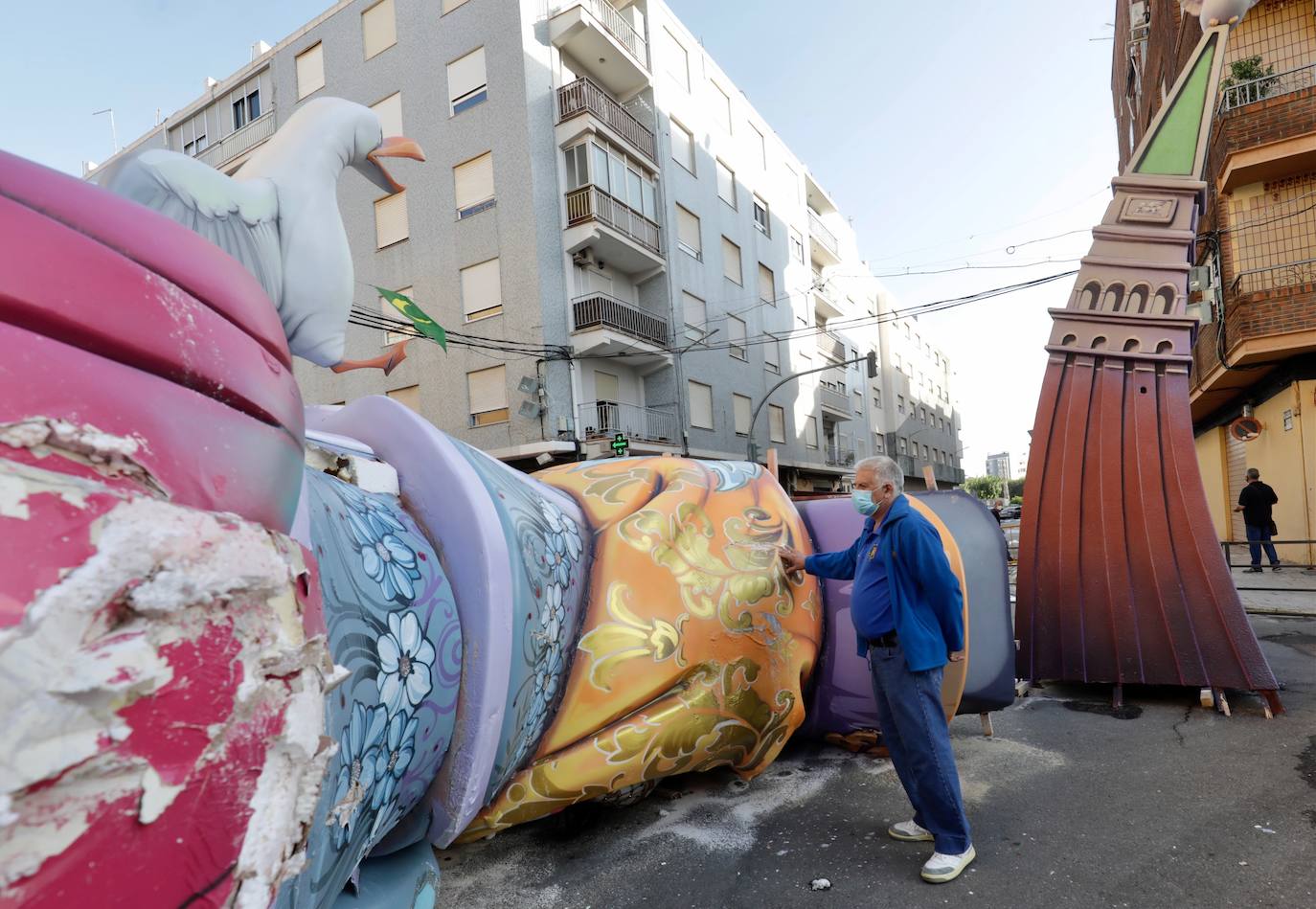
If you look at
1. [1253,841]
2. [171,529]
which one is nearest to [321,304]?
[171,529]

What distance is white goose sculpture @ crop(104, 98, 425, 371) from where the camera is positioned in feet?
4.15

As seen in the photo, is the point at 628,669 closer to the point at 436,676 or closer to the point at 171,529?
the point at 436,676

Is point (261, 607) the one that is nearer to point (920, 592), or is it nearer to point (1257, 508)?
point (920, 592)

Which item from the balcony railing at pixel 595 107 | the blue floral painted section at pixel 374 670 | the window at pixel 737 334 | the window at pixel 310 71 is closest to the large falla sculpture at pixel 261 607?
the blue floral painted section at pixel 374 670

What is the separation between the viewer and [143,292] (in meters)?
0.86

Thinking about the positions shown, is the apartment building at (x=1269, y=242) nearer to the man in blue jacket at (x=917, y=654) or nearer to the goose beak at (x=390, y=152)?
the man in blue jacket at (x=917, y=654)

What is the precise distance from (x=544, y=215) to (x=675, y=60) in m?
7.56

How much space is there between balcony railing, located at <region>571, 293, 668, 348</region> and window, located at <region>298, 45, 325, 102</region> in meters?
9.36

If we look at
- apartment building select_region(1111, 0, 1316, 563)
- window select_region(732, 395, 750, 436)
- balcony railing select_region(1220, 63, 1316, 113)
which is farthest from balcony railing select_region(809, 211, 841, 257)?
balcony railing select_region(1220, 63, 1316, 113)

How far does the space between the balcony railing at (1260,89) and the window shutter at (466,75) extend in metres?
13.7

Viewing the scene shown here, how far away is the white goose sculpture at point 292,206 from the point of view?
1266mm

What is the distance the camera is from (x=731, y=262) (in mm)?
21578

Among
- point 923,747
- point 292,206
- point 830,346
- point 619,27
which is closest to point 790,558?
point 923,747

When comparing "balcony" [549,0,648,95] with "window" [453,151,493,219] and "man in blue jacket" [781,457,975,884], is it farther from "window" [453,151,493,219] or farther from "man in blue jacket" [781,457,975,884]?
"man in blue jacket" [781,457,975,884]
